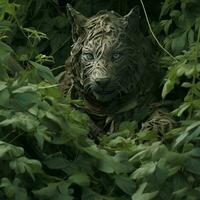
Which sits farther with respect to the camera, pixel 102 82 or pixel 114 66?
pixel 114 66

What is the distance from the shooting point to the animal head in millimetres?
5785

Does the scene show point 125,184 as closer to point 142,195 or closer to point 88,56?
point 142,195

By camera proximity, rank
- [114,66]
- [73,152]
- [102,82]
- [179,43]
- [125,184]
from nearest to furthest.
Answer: [125,184] → [73,152] → [102,82] → [114,66] → [179,43]

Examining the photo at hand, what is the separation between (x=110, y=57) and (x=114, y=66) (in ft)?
0.20

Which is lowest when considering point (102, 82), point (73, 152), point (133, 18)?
point (102, 82)

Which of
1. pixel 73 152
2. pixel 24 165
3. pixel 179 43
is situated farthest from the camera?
pixel 179 43

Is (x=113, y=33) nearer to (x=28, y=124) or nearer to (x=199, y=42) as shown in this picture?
(x=199, y=42)

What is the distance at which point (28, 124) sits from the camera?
443 cm

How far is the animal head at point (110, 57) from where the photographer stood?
228 inches

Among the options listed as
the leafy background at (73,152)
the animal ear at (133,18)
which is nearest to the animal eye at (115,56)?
the animal ear at (133,18)

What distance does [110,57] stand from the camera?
5852 millimetres

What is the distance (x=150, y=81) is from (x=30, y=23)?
1384 mm

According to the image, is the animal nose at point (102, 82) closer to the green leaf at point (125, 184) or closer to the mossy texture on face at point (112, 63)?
the mossy texture on face at point (112, 63)

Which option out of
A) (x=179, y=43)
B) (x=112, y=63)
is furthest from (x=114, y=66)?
(x=179, y=43)
